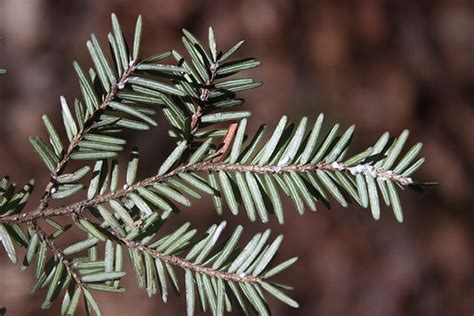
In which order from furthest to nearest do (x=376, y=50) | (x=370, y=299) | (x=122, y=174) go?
(x=376, y=50), (x=370, y=299), (x=122, y=174)

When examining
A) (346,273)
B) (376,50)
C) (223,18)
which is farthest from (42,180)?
(376,50)

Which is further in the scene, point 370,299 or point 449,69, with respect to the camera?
point 449,69

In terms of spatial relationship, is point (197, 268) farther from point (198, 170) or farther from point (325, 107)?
point (325, 107)

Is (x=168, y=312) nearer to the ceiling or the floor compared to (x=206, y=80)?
nearer to the floor

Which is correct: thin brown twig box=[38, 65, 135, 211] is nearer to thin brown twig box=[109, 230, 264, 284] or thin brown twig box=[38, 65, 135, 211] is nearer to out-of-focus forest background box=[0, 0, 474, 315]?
thin brown twig box=[109, 230, 264, 284]

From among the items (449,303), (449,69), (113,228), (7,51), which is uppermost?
(7,51)

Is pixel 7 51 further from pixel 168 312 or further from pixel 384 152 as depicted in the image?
pixel 384 152

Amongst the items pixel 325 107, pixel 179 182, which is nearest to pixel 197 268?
pixel 179 182
